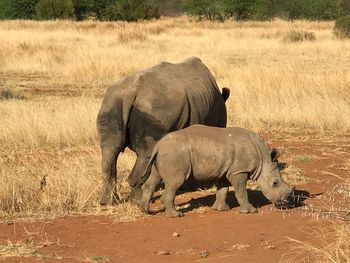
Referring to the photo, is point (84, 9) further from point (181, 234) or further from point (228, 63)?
point (181, 234)

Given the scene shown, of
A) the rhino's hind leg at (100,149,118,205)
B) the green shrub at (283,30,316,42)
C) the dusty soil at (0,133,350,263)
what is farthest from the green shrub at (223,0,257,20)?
the rhino's hind leg at (100,149,118,205)

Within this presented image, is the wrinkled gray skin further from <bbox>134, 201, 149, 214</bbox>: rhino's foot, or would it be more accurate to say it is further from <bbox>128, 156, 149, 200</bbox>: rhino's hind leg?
<bbox>134, 201, 149, 214</bbox>: rhino's foot

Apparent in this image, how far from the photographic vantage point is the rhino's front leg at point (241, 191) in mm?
7574

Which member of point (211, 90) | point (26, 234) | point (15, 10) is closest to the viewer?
point (26, 234)

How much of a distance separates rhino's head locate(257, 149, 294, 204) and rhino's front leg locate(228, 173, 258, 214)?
0.83ft

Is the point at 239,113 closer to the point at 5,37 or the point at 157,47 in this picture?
the point at 157,47

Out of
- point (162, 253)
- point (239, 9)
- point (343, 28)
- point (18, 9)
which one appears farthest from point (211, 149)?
point (18, 9)

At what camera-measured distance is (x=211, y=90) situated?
902 centimetres

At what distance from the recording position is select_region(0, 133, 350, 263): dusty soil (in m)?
6.09

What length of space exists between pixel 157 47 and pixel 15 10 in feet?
126

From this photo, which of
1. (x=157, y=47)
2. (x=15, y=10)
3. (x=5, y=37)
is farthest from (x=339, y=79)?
(x=15, y=10)

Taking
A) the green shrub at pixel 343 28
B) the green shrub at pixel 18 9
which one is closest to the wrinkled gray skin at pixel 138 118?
the green shrub at pixel 343 28

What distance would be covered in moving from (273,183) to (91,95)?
10.7m

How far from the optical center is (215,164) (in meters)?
7.47
